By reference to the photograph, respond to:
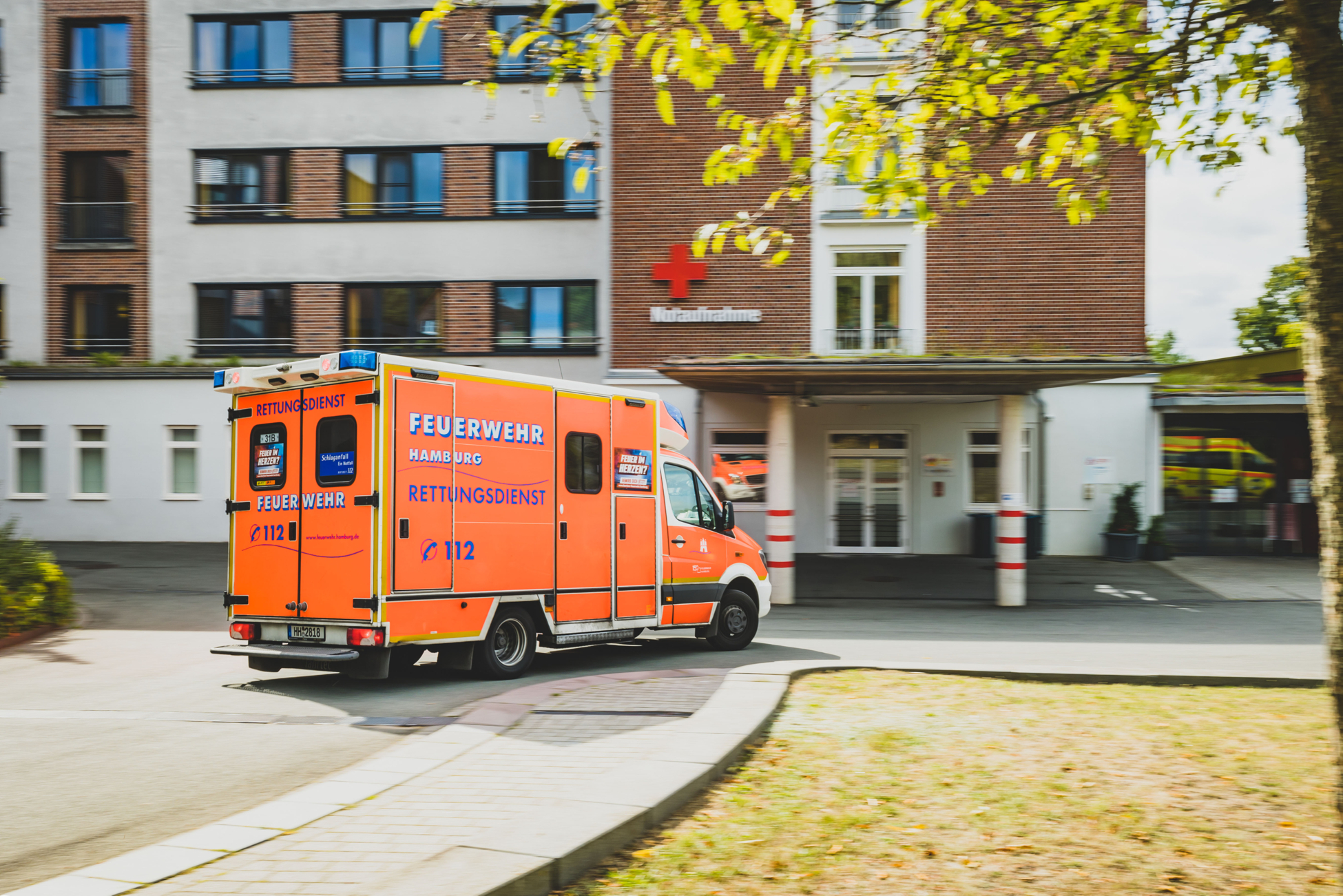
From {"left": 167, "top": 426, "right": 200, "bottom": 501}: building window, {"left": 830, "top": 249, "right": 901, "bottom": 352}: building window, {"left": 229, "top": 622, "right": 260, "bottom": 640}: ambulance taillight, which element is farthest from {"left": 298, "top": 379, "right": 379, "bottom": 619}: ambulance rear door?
{"left": 167, "top": 426, "right": 200, "bottom": 501}: building window

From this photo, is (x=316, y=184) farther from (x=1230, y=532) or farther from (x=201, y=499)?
(x=1230, y=532)

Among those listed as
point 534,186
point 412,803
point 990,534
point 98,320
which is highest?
point 534,186

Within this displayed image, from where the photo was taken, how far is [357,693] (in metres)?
9.05

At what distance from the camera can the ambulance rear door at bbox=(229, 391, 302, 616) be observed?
9242 millimetres

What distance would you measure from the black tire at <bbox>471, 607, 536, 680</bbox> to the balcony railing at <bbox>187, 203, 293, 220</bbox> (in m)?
19.0

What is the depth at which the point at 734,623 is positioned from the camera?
11.9 meters

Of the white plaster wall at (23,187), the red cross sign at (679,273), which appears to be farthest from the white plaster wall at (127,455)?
the red cross sign at (679,273)

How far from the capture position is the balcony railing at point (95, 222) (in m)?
26.1

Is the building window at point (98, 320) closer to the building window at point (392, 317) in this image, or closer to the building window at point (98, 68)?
the building window at point (98, 68)

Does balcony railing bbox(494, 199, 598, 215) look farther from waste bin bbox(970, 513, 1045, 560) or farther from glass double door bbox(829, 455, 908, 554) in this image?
waste bin bbox(970, 513, 1045, 560)

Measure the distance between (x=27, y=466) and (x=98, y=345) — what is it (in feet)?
11.0

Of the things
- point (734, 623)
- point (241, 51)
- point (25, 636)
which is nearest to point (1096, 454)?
point (734, 623)

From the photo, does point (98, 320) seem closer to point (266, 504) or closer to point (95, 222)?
point (95, 222)

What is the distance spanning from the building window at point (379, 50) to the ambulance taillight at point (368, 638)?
65.6 feet
